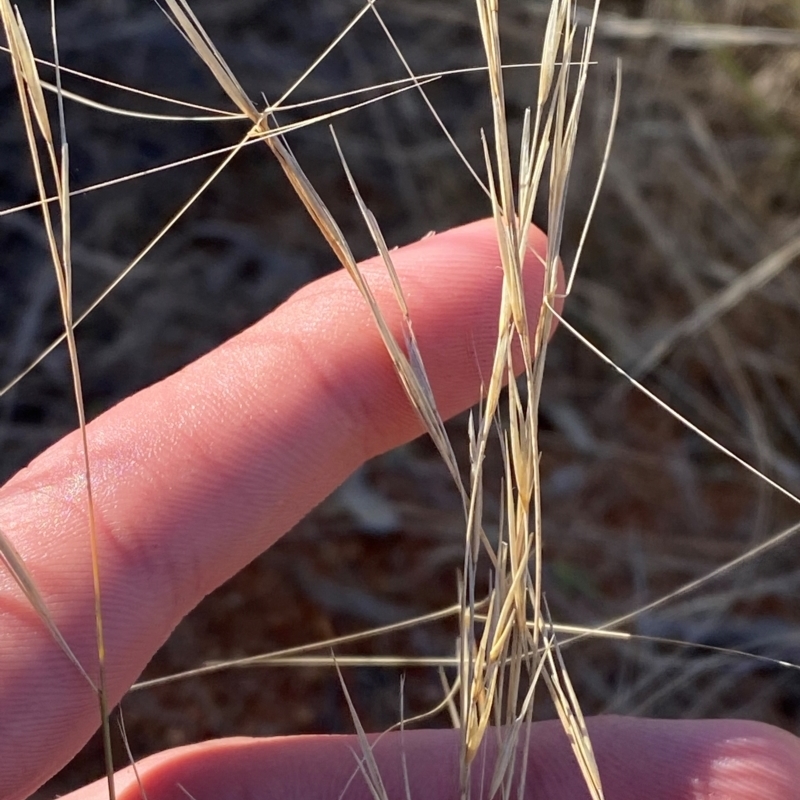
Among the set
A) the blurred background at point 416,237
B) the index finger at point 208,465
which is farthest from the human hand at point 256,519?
the blurred background at point 416,237

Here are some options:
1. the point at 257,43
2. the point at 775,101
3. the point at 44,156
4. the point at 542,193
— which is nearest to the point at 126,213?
the point at 44,156

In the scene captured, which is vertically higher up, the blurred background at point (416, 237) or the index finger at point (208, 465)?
the blurred background at point (416, 237)

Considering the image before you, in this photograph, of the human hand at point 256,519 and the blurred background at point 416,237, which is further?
the blurred background at point 416,237

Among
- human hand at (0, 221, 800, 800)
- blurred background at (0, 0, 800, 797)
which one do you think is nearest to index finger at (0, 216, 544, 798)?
human hand at (0, 221, 800, 800)

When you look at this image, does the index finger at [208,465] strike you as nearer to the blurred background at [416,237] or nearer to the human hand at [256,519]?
the human hand at [256,519]

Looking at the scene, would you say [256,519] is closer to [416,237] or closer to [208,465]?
[208,465]

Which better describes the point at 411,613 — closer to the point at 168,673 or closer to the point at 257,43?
the point at 168,673

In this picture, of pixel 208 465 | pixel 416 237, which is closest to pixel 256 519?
pixel 208 465
